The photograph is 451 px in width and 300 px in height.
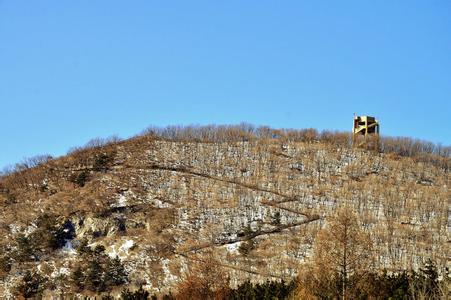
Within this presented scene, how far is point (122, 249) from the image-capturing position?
151 ft

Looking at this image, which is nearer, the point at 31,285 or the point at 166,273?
the point at 31,285

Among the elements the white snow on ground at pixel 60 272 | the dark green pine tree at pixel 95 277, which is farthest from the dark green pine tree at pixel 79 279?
the white snow on ground at pixel 60 272

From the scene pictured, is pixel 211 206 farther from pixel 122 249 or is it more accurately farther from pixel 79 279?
pixel 79 279

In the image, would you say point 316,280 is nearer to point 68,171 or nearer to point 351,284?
point 351,284

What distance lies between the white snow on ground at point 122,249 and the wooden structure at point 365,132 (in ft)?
89.2

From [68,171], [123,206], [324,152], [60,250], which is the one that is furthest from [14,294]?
[324,152]

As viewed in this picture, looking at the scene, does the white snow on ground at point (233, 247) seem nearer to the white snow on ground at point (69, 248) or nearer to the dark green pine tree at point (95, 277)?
the dark green pine tree at point (95, 277)

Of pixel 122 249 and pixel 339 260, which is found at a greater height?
pixel 339 260

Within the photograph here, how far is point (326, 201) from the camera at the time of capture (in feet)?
169

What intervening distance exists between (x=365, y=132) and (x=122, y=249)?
3029cm

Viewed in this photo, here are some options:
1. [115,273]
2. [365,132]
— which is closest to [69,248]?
[115,273]

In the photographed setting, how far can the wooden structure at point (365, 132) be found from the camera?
200ft

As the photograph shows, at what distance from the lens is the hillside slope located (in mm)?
44594

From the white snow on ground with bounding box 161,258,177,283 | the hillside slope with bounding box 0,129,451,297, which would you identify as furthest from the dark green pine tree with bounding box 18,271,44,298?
the white snow on ground with bounding box 161,258,177,283
